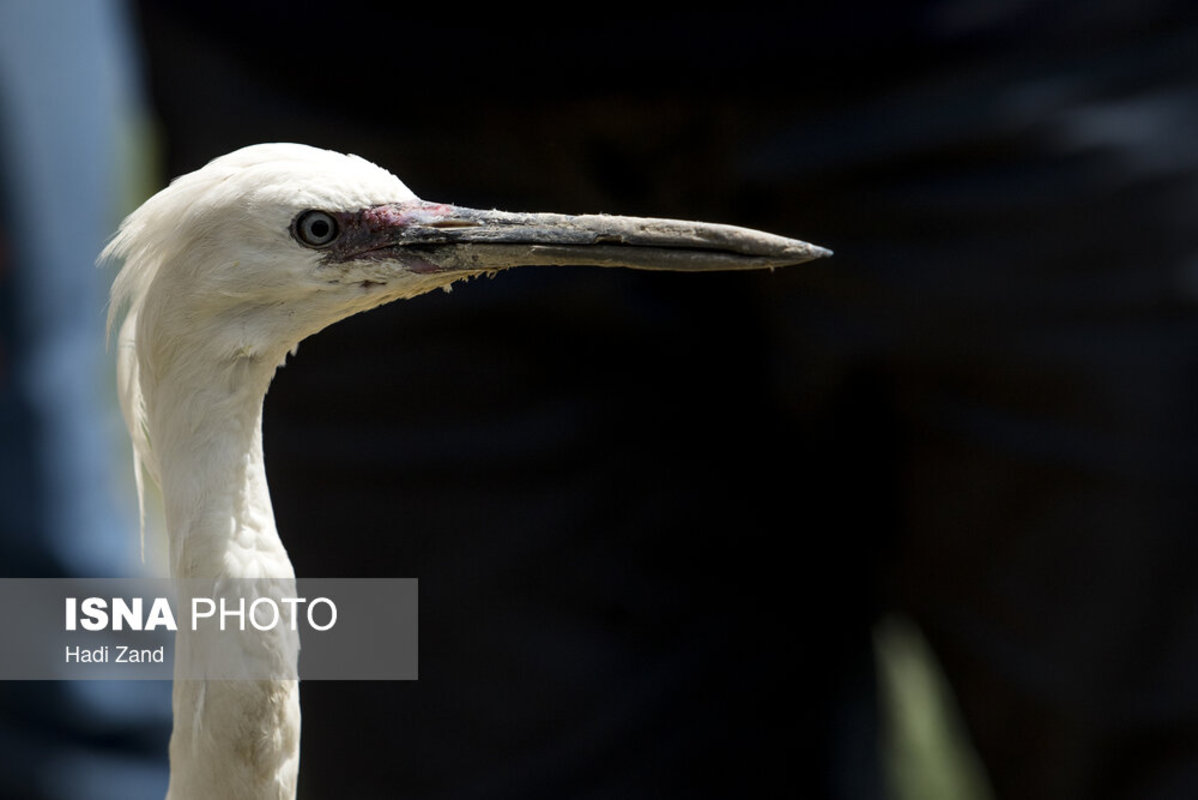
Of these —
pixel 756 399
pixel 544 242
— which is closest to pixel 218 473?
pixel 544 242

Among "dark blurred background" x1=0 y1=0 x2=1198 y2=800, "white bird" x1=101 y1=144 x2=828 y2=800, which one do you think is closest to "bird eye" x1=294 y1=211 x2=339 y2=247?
"white bird" x1=101 y1=144 x2=828 y2=800

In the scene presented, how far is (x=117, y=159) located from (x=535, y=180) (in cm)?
148

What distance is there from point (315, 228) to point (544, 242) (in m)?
0.27

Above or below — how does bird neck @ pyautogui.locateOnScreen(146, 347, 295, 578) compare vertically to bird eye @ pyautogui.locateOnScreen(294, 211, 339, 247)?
below

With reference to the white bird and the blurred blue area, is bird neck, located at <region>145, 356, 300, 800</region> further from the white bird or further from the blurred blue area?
the blurred blue area

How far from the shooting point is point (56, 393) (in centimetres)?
246

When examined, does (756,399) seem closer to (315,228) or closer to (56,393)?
(315,228)

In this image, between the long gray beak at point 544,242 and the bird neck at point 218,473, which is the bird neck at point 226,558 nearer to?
the bird neck at point 218,473

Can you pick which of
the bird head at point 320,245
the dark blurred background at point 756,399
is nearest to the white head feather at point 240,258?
the bird head at point 320,245

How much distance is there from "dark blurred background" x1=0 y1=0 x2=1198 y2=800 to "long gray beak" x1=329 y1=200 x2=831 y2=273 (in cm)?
62

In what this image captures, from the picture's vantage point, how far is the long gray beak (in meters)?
1.39

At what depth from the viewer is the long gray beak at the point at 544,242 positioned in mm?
1394

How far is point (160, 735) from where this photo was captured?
2592 millimetres

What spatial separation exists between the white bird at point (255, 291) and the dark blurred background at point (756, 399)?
2.09 ft
